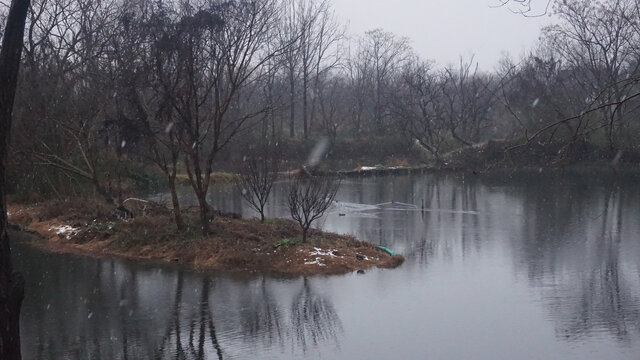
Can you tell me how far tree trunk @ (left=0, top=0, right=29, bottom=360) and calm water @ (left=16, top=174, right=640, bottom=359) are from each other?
13.1 ft

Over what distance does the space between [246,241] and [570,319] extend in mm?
7228

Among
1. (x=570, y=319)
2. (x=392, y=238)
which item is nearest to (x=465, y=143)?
(x=392, y=238)

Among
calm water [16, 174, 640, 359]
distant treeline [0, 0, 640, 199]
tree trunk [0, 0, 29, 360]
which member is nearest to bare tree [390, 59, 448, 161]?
distant treeline [0, 0, 640, 199]

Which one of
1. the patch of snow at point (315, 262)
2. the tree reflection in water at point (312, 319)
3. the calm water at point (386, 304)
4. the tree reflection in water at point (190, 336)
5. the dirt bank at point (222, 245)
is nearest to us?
Result: the tree reflection in water at point (190, 336)

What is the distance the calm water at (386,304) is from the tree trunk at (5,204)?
398 centimetres

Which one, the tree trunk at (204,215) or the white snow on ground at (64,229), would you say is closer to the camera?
the tree trunk at (204,215)

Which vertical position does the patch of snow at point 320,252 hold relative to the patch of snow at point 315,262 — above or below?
above

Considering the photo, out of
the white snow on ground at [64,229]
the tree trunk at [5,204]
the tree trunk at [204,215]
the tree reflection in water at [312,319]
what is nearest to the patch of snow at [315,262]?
the tree reflection in water at [312,319]

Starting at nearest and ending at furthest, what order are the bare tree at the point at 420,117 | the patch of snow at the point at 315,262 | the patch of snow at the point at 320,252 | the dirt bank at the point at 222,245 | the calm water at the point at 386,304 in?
the calm water at the point at 386,304
the patch of snow at the point at 315,262
the dirt bank at the point at 222,245
the patch of snow at the point at 320,252
the bare tree at the point at 420,117

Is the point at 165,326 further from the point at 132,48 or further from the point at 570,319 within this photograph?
the point at 132,48

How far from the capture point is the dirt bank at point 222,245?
1392cm

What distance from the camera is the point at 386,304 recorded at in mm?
11250

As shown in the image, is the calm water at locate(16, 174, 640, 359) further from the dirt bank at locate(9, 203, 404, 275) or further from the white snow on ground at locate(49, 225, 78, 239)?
the white snow on ground at locate(49, 225, 78, 239)

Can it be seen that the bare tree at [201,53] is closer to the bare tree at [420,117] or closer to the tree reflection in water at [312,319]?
the tree reflection in water at [312,319]
